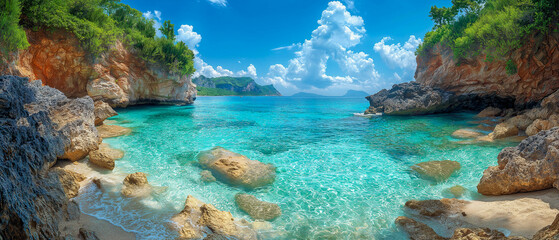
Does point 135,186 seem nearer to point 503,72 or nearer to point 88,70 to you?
point 88,70

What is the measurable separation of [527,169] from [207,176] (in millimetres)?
10363

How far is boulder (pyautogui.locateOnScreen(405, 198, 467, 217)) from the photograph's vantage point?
6.19 meters

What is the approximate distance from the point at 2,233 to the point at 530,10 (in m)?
27.6

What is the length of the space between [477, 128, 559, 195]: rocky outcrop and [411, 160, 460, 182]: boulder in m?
1.50

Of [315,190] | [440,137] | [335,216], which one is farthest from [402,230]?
[440,137]

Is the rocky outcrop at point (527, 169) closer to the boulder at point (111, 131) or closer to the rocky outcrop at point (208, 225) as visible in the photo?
the rocky outcrop at point (208, 225)

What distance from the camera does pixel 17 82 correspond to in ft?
19.8

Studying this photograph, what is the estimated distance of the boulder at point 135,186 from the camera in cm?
704

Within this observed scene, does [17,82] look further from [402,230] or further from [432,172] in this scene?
[432,172]

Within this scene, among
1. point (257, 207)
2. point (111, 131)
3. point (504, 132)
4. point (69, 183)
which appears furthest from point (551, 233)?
point (111, 131)

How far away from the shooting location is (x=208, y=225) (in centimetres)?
545

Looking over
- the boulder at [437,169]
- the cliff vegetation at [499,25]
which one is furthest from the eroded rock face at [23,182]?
the cliff vegetation at [499,25]

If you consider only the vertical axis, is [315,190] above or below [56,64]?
below

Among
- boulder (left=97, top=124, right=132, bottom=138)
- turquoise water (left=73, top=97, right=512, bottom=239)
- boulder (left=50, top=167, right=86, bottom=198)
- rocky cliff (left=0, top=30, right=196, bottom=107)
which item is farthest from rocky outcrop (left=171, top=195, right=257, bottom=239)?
rocky cliff (left=0, top=30, right=196, bottom=107)
